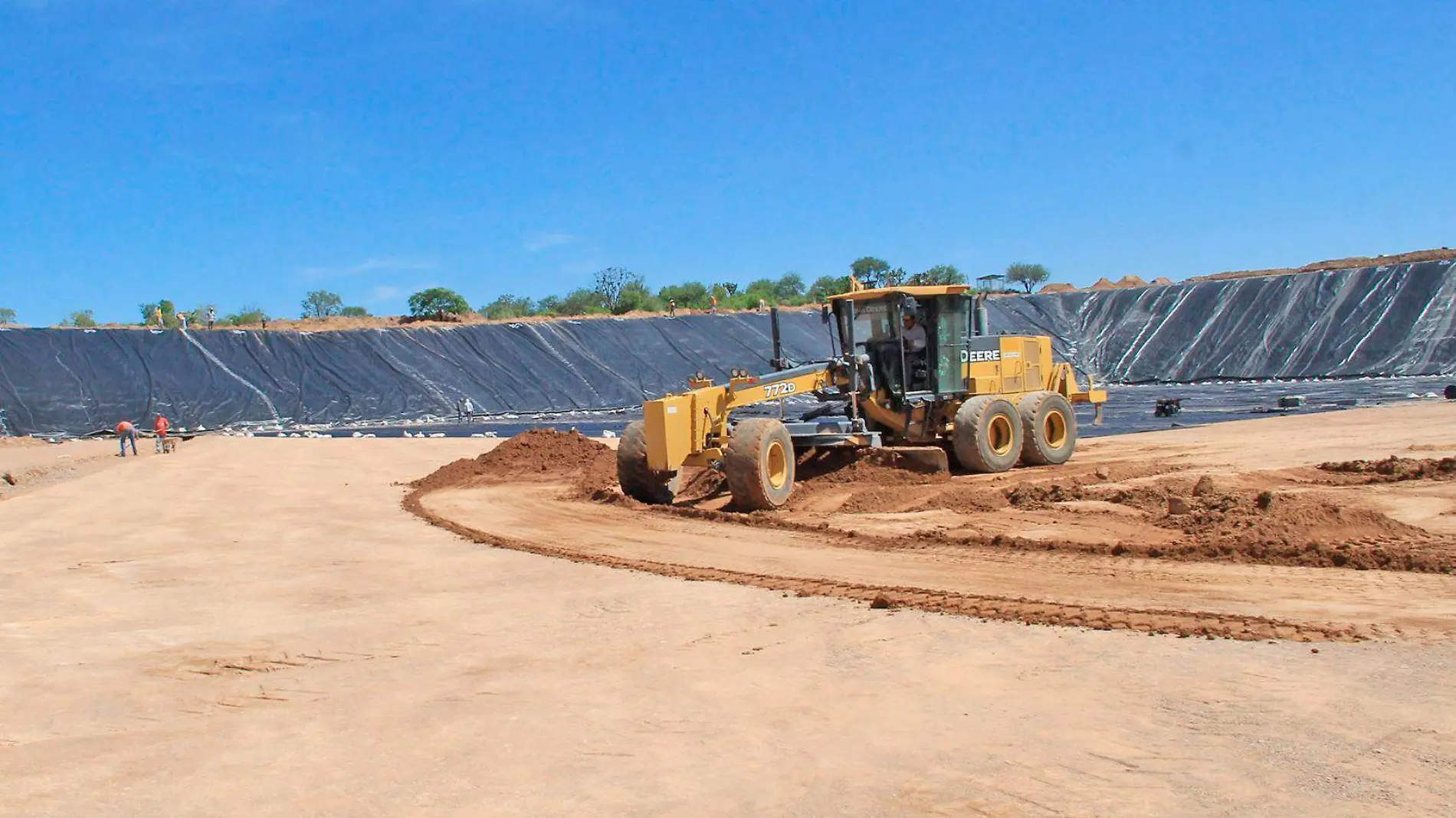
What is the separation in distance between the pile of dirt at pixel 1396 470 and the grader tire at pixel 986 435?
3650 millimetres

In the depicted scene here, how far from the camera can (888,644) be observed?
5.95 meters

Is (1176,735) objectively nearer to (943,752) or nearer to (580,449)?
(943,752)

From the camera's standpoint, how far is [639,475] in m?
12.9

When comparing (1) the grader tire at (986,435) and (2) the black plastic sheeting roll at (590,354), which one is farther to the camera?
(2) the black plastic sheeting roll at (590,354)

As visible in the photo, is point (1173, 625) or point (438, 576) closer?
point (1173, 625)

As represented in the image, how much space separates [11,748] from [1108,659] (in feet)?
16.3

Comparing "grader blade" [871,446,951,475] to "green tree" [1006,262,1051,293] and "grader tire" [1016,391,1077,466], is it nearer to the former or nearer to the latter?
"grader tire" [1016,391,1077,466]

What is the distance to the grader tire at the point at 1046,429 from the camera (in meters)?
14.7

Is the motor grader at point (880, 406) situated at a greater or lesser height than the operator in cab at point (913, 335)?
lesser

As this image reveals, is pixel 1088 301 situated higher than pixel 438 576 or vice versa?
pixel 1088 301

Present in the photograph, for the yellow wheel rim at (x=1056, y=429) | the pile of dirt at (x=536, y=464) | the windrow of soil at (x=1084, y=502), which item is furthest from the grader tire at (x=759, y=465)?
the yellow wheel rim at (x=1056, y=429)

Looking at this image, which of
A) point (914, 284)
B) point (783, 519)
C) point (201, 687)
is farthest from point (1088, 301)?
point (201, 687)

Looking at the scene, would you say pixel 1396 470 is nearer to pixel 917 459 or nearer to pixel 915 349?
pixel 917 459

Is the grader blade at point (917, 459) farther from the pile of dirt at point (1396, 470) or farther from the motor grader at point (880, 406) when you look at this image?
the pile of dirt at point (1396, 470)
